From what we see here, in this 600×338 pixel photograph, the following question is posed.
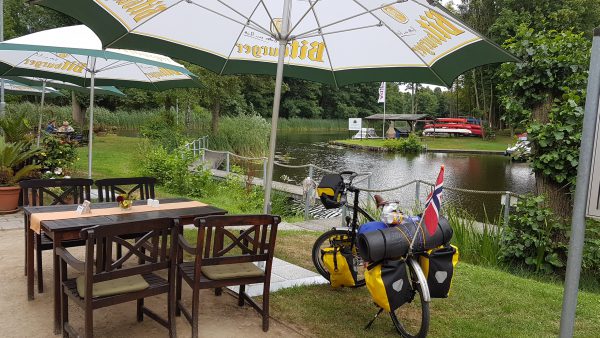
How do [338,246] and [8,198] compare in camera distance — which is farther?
[8,198]

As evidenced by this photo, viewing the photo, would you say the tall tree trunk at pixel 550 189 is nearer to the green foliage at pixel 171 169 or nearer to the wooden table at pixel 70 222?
the wooden table at pixel 70 222

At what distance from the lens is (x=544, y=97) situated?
22.4 ft

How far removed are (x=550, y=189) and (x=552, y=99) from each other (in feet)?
4.23

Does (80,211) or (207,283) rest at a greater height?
(80,211)

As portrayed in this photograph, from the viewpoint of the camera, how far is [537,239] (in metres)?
6.49

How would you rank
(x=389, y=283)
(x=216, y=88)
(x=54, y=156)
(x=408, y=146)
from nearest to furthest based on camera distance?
(x=389, y=283)
(x=54, y=156)
(x=216, y=88)
(x=408, y=146)

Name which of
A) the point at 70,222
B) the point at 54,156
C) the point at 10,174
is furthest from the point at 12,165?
the point at 70,222

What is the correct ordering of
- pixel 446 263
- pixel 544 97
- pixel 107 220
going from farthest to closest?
pixel 544 97, pixel 107 220, pixel 446 263

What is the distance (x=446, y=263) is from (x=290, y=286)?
5.43 feet

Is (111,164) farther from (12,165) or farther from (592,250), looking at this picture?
(592,250)

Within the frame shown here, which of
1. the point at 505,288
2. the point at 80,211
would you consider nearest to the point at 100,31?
the point at 80,211

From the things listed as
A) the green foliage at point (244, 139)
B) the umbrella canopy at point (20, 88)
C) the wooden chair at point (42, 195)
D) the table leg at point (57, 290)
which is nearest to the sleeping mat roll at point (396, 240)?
the table leg at point (57, 290)

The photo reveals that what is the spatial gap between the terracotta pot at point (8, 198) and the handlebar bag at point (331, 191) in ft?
18.0

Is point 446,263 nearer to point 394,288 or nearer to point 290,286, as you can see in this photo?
point 394,288
